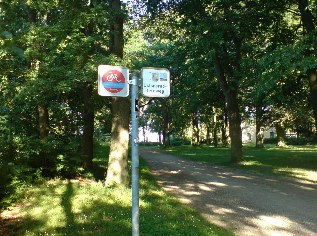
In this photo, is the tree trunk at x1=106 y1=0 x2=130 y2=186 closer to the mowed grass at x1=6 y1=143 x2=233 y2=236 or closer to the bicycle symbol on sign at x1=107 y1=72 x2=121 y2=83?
the mowed grass at x1=6 y1=143 x2=233 y2=236

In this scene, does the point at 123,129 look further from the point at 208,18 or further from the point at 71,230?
the point at 208,18

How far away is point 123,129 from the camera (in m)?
12.6

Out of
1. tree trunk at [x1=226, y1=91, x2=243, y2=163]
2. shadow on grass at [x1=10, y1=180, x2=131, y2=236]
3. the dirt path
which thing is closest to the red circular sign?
shadow on grass at [x1=10, y1=180, x2=131, y2=236]

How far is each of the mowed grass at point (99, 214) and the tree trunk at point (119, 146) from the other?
662 millimetres

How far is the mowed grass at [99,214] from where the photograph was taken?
286 inches

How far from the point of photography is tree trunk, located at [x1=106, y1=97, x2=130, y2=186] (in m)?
12.3

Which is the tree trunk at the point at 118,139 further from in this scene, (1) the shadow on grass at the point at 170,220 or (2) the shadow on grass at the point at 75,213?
(1) the shadow on grass at the point at 170,220

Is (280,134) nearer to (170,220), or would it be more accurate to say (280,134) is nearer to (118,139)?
(118,139)

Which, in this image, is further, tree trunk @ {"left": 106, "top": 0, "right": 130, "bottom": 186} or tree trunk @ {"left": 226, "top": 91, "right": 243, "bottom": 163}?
tree trunk @ {"left": 226, "top": 91, "right": 243, "bottom": 163}

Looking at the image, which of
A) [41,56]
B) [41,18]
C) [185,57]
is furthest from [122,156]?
[185,57]

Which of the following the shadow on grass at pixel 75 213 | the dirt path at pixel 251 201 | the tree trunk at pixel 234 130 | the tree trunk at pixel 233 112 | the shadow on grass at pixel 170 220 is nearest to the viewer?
the shadow on grass at pixel 170 220

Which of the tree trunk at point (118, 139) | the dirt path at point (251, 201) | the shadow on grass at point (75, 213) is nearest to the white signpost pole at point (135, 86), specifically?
the shadow on grass at point (75, 213)

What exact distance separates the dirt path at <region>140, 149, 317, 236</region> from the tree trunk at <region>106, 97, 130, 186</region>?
6.04 ft

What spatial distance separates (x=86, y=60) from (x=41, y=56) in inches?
55.8
